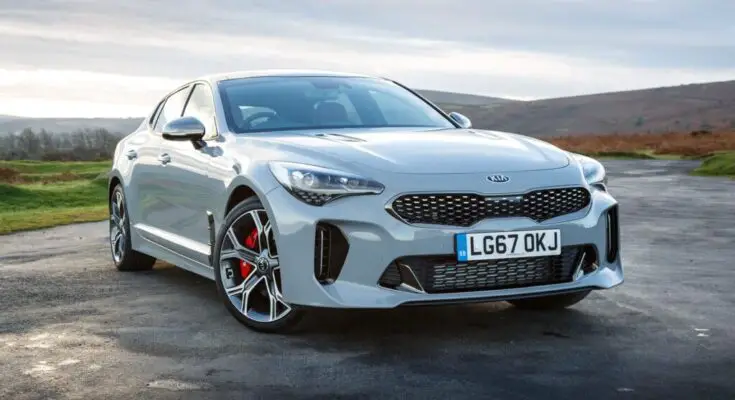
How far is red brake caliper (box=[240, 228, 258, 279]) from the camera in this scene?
6.42 metres

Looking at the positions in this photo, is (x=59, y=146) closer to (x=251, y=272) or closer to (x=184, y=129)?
(x=184, y=129)

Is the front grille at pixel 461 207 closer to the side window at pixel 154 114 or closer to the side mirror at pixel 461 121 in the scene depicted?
the side mirror at pixel 461 121

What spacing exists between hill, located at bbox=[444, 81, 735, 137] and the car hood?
105 meters

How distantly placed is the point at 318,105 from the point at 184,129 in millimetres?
897

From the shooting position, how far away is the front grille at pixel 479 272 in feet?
18.9

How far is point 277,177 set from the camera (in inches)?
239

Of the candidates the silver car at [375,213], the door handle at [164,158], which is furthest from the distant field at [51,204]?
the silver car at [375,213]

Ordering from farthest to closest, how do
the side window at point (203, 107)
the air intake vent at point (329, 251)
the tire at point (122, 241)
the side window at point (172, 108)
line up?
the tire at point (122, 241) < the side window at point (172, 108) < the side window at point (203, 107) < the air intake vent at point (329, 251)

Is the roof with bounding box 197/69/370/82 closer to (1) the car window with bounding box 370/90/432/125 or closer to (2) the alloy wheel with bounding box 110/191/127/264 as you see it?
(1) the car window with bounding box 370/90/432/125

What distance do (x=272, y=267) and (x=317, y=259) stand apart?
45 cm

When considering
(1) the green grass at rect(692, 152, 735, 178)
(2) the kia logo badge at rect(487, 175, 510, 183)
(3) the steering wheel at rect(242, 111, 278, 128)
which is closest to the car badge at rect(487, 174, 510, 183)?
(2) the kia logo badge at rect(487, 175, 510, 183)

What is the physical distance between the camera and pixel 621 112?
416 feet

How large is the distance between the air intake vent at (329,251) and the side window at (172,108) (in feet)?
9.92

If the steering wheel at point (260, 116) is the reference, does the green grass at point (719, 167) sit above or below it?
below
